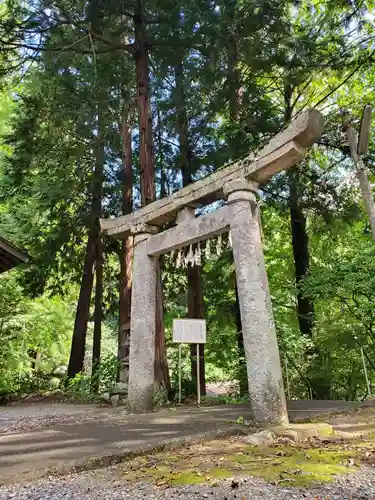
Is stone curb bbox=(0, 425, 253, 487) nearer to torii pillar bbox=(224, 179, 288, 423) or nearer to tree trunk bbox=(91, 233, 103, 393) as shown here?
torii pillar bbox=(224, 179, 288, 423)

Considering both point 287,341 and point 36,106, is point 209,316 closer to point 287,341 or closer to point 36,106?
point 287,341

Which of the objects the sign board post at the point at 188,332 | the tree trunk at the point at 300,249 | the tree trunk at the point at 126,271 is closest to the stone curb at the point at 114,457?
the sign board post at the point at 188,332

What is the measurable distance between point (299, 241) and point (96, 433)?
7808 mm

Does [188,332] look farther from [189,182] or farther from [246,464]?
[189,182]

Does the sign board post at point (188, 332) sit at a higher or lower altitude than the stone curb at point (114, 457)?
higher

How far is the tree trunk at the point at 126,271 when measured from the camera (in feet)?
25.5

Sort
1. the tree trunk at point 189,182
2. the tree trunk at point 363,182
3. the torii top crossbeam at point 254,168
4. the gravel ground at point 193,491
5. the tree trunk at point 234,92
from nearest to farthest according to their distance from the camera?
the gravel ground at point 193,491 → the torii top crossbeam at point 254,168 → the tree trunk at point 363,182 → the tree trunk at point 234,92 → the tree trunk at point 189,182

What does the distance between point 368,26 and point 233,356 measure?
330 inches

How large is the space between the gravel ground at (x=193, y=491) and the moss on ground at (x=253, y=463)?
0.34 ft

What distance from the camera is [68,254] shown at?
11711mm

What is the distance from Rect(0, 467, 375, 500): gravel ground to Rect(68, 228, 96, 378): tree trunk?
26.9 feet

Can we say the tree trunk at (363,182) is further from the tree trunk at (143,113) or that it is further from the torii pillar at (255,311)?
the tree trunk at (143,113)

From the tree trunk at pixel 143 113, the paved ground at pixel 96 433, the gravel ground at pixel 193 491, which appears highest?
the tree trunk at pixel 143 113

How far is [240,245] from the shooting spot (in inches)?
179
